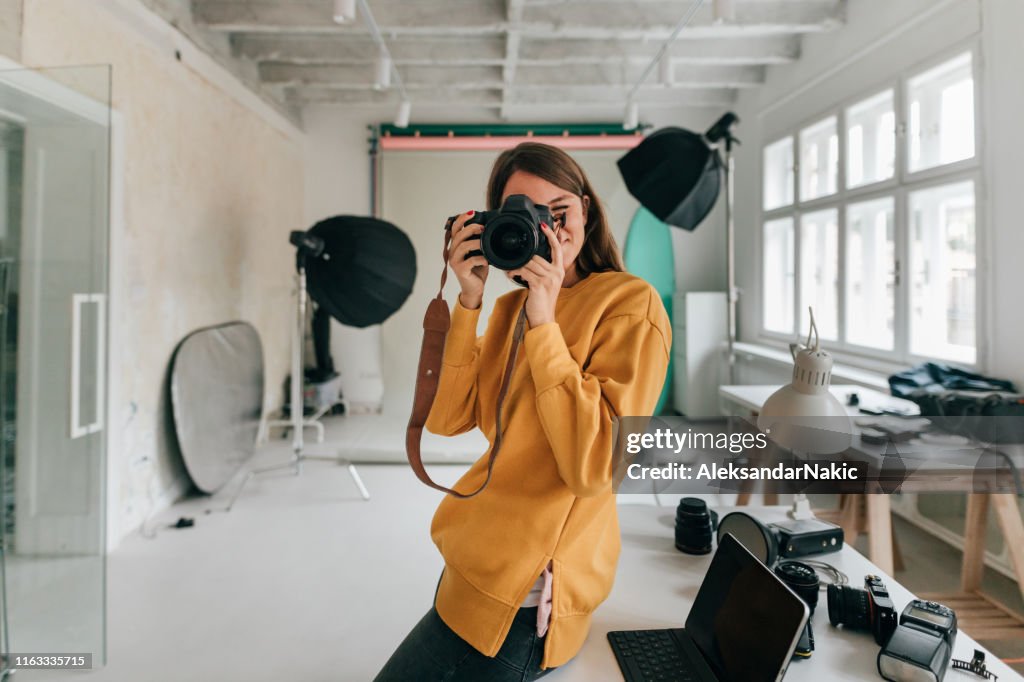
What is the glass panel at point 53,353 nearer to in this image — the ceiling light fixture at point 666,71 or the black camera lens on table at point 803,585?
the black camera lens on table at point 803,585

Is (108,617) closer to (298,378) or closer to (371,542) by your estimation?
(371,542)

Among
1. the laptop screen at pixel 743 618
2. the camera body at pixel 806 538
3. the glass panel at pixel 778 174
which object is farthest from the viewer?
the glass panel at pixel 778 174

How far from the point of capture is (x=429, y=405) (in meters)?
0.90

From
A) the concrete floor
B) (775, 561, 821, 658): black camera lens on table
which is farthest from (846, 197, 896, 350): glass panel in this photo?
(775, 561, 821, 658): black camera lens on table

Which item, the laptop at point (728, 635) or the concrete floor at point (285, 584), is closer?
the laptop at point (728, 635)

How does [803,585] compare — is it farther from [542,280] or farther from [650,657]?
[542,280]

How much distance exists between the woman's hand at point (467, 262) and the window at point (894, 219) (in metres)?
→ 2.49

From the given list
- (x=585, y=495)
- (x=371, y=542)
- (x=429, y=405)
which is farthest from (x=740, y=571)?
(x=371, y=542)

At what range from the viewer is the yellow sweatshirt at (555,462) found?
729 mm

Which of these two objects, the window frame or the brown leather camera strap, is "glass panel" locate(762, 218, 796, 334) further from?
the brown leather camera strap

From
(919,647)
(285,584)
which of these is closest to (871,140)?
(919,647)

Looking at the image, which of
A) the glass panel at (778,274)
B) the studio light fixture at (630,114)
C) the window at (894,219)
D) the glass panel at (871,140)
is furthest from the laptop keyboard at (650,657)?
the studio light fixture at (630,114)

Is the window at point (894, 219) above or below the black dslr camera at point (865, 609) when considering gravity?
above

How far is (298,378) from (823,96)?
3.56 meters
